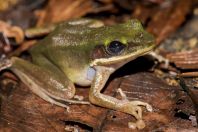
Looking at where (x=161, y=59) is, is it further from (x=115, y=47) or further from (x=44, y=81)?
(x=44, y=81)

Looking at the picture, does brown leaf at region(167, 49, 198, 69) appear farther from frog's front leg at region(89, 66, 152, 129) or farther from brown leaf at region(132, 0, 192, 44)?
frog's front leg at region(89, 66, 152, 129)

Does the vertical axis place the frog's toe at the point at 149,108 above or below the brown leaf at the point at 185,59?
below

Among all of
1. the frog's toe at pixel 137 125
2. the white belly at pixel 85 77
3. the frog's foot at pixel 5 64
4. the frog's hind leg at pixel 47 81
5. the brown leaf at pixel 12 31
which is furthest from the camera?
the brown leaf at pixel 12 31

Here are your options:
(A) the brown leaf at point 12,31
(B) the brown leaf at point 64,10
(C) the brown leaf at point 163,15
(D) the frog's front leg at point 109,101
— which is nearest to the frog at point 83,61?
(D) the frog's front leg at point 109,101

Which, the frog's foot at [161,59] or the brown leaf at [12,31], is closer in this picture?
the frog's foot at [161,59]

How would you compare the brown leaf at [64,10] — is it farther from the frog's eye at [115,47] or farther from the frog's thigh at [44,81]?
the frog's eye at [115,47]

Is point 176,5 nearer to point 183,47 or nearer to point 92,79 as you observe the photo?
point 183,47

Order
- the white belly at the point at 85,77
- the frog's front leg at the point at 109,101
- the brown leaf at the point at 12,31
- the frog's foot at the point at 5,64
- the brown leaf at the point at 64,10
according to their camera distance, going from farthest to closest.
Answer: the brown leaf at the point at 64,10, the brown leaf at the point at 12,31, the frog's foot at the point at 5,64, the white belly at the point at 85,77, the frog's front leg at the point at 109,101

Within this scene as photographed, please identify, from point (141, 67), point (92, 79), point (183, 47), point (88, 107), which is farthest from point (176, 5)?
point (88, 107)
